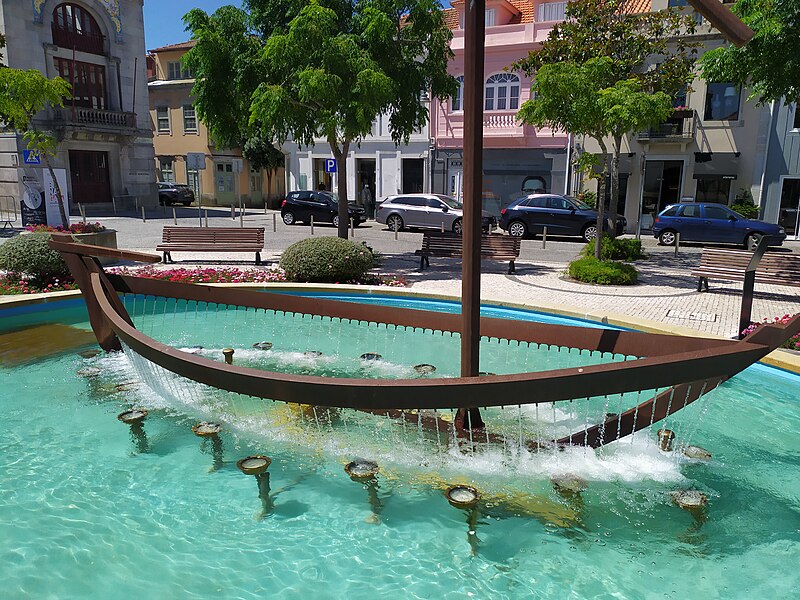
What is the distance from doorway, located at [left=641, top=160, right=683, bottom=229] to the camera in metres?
26.9

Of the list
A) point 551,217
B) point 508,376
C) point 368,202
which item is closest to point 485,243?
point 551,217

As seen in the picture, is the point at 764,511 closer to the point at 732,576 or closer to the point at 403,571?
the point at 732,576

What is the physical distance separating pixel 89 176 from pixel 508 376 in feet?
117

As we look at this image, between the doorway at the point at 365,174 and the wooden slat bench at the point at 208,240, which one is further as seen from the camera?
the doorway at the point at 365,174

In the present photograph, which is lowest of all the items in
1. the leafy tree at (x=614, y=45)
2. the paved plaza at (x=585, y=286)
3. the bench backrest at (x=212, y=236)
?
the paved plaza at (x=585, y=286)

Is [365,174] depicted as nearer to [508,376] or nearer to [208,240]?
[208,240]

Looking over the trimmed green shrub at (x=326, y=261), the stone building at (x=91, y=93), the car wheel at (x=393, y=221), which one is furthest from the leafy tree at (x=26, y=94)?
the stone building at (x=91, y=93)

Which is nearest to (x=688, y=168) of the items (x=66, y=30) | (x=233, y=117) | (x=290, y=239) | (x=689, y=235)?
(x=689, y=235)

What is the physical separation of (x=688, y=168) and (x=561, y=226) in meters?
7.60

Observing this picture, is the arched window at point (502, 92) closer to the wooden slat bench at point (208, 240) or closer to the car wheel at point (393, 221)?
the car wheel at point (393, 221)

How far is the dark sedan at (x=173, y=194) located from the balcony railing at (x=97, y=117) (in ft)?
16.2

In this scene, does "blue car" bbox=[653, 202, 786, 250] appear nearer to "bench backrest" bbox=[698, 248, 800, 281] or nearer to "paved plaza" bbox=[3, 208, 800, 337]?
"paved plaza" bbox=[3, 208, 800, 337]

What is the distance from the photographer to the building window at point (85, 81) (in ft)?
106

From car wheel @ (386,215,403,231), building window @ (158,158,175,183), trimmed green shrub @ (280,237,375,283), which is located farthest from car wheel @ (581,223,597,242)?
building window @ (158,158,175,183)
